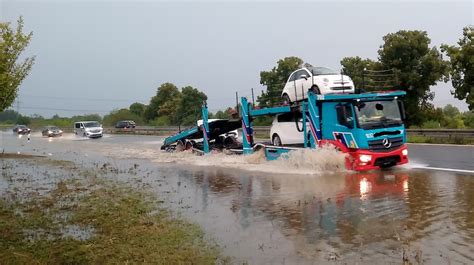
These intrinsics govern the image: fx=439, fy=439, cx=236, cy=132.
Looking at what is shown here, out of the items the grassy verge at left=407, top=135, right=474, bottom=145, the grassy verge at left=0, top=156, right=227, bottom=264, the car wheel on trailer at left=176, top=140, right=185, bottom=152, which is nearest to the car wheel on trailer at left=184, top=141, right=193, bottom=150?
the car wheel on trailer at left=176, top=140, right=185, bottom=152

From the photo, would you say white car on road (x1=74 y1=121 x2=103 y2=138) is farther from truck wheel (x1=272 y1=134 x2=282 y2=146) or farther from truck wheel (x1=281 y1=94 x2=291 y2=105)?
truck wheel (x1=281 y1=94 x2=291 y2=105)

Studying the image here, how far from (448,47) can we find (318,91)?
14952 mm

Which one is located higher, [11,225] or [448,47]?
[448,47]

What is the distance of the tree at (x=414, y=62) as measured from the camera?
28.6 metres

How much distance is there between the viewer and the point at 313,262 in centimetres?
514

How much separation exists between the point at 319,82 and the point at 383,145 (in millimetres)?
2890

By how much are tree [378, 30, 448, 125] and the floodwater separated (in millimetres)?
15031

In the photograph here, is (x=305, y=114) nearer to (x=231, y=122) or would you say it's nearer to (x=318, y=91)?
(x=318, y=91)

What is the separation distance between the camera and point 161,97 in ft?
225

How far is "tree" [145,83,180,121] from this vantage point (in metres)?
67.5

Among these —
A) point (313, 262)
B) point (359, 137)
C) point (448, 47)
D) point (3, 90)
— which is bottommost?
point (313, 262)

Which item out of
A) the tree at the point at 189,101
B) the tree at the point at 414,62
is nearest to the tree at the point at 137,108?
the tree at the point at 189,101

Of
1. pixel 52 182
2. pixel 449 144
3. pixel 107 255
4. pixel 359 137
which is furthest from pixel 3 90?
pixel 449 144

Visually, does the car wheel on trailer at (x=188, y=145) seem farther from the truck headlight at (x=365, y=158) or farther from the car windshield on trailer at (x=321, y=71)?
the truck headlight at (x=365, y=158)
